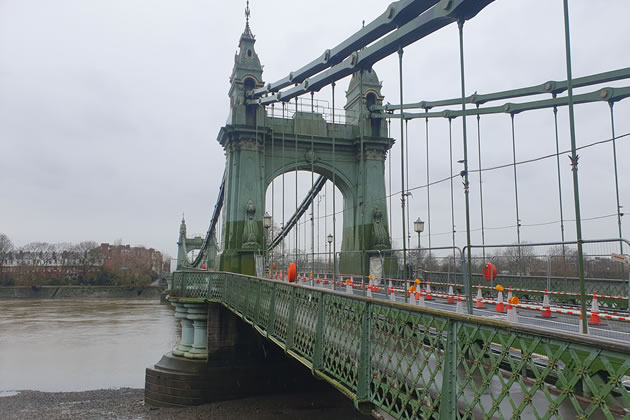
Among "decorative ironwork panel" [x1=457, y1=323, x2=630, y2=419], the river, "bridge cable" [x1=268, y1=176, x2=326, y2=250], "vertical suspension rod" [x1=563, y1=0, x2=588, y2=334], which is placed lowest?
the river

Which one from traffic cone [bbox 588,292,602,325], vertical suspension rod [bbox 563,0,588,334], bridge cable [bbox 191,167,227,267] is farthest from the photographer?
bridge cable [bbox 191,167,227,267]

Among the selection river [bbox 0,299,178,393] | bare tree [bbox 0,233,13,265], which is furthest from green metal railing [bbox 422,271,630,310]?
bare tree [bbox 0,233,13,265]

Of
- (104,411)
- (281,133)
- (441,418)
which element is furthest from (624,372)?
(281,133)

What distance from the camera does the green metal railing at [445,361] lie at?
6.96 feet

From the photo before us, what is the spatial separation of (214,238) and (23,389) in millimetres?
16809

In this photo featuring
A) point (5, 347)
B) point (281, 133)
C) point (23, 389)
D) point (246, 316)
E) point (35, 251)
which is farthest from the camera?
point (35, 251)

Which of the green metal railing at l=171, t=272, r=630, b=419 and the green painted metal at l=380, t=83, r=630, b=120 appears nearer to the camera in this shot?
the green metal railing at l=171, t=272, r=630, b=419

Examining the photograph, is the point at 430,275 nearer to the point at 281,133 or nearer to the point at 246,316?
the point at 246,316

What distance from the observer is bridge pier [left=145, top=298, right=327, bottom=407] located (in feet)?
39.9

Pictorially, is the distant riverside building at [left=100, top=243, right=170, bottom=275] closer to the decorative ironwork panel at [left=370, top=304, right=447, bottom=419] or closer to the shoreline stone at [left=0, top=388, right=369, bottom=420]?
the shoreline stone at [left=0, top=388, right=369, bottom=420]

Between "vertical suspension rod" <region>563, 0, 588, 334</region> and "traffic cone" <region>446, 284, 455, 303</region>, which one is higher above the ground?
"vertical suspension rod" <region>563, 0, 588, 334</region>

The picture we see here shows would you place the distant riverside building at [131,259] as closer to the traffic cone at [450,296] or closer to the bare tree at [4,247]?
the bare tree at [4,247]

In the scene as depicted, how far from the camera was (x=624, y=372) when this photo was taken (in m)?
1.84

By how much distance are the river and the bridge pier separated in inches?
190
